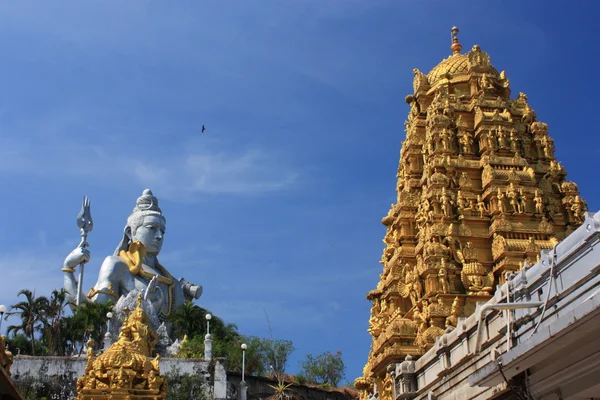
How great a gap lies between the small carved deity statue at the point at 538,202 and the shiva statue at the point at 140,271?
30.4 meters

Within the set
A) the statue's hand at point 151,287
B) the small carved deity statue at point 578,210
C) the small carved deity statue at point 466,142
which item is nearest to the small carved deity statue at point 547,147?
the small carved deity statue at point 578,210

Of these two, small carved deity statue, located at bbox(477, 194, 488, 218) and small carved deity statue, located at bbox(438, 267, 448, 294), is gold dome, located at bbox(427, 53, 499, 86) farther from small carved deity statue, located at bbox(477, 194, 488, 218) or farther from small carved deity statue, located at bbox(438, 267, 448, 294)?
small carved deity statue, located at bbox(438, 267, 448, 294)

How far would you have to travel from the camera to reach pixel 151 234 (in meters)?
63.0

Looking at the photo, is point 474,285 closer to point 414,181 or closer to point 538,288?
point 414,181

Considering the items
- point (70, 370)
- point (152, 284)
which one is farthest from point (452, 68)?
point (152, 284)

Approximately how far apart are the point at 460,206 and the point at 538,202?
3.43 metres

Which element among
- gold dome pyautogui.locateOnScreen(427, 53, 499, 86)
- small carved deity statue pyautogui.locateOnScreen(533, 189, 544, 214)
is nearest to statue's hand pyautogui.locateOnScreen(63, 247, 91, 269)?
gold dome pyautogui.locateOnScreen(427, 53, 499, 86)

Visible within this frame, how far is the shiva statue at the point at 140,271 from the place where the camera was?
58.1 metres

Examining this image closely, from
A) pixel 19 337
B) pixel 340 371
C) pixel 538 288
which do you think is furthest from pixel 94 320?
pixel 538 288

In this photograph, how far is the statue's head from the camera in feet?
206

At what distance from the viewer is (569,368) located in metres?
13.1

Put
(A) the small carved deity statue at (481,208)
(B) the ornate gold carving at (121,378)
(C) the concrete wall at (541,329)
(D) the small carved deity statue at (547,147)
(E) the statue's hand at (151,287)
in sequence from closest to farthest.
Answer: (C) the concrete wall at (541,329), (B) the ornate gold carving at (121,378), (A) the small carved deity statue at (481,208), (D) the small carved deity statue at (547,147), (E) the statue's hand at (151,287)

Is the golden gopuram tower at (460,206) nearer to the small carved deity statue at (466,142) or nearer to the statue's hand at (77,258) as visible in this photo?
the small carved deity statue at (466,142)

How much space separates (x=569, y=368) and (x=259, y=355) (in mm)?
47458
